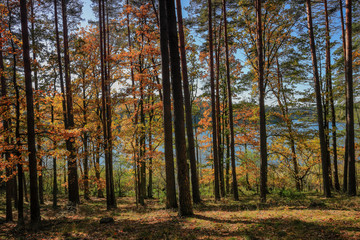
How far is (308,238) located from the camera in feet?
13.9

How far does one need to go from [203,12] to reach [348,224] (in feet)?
38.7

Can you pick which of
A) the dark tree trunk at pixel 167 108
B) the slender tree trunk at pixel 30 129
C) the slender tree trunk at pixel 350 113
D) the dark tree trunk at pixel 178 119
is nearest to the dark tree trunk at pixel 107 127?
the slender tree trunk at pixel 30 129

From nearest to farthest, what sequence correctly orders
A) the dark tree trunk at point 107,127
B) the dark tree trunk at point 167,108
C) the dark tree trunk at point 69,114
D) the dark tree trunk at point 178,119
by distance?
1. the dark tree trunk at point 178,119
2. the dark tree trunk at point 167,108
3. the dark tree trunk at point 107,127
4. the dark tree trunk at point 69,114

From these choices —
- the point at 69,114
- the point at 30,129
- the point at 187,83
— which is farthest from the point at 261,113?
the point at 69,114

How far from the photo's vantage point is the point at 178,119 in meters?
6.38

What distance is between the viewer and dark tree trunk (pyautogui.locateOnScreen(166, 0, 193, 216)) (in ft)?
20.4

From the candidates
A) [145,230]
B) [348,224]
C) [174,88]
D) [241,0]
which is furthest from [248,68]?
[145,230]

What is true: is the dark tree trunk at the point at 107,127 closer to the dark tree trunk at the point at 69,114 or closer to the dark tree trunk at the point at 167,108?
the dark tree trunk at the point at 69,114

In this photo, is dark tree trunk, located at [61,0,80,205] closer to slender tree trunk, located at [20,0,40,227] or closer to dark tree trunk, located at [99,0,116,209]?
dark tree trunk, located at [99,0,116,209]

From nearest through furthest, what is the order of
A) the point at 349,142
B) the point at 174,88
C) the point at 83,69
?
the point at 174,88 < the point at 349,142 < the point at 83,69

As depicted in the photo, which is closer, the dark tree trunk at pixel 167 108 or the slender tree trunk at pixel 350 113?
the dark tree trunk at pixel 167 108

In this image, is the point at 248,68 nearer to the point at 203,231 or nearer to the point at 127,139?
the point at 127,139

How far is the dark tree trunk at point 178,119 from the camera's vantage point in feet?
20.4

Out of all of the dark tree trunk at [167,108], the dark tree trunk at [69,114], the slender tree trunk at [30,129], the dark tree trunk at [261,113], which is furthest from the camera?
the dark tree trunk at [69,114]
